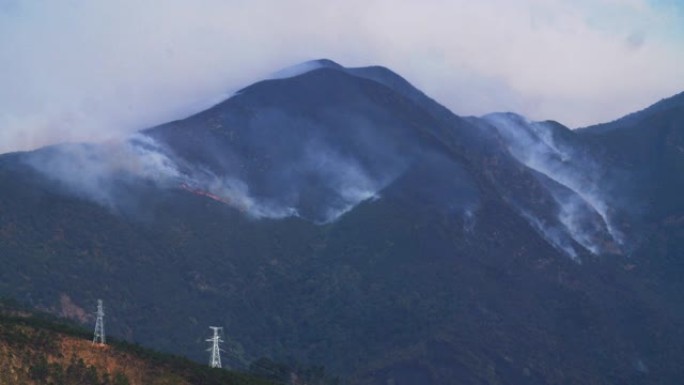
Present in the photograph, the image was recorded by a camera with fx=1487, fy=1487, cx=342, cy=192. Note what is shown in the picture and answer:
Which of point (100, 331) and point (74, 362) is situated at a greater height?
point (100, 331)

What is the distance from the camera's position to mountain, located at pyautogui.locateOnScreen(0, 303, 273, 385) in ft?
375

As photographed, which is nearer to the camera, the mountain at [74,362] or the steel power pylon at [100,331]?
the mountain at [74,362]

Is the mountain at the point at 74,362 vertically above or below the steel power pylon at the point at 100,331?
below

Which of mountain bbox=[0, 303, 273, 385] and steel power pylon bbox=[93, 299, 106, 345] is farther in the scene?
steel power pylon bbox=[93, 299, 106, 345]

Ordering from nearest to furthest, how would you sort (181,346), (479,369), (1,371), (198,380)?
(1,371), (198,380), (181,346), (479,369)

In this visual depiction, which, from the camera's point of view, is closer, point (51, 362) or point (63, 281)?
point (51, 362)

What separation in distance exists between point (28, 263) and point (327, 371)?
40.8 m

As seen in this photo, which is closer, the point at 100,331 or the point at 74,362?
the point at 74,362

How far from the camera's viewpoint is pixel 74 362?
118 m

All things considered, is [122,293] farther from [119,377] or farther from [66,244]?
[119,377]

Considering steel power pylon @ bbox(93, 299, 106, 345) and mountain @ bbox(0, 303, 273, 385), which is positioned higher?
steel power pylon @ bbox(93, 299, 106, 345)

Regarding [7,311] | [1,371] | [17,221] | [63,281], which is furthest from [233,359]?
[1,371]

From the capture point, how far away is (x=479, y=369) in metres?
198

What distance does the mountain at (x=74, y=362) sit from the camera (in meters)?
114
